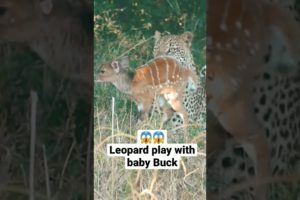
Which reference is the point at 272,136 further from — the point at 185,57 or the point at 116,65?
the point at 116,65

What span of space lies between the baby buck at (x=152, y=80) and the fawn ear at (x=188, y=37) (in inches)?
5.2

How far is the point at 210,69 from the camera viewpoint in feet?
16.6

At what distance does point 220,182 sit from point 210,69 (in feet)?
2.57

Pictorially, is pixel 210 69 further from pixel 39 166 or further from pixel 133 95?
pixel 39 166

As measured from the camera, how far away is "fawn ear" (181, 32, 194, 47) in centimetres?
421

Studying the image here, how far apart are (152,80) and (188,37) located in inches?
12.6

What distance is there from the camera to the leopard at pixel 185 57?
4195mm

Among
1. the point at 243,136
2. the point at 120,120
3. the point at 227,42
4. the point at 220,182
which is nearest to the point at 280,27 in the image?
the point at 227,42

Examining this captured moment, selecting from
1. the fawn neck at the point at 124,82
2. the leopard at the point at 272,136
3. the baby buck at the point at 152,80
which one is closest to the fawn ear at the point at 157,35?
the baby buck at the point at 152,80

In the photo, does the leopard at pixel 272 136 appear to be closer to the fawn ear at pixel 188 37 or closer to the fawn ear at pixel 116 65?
the fawn ear at pixel 188 37

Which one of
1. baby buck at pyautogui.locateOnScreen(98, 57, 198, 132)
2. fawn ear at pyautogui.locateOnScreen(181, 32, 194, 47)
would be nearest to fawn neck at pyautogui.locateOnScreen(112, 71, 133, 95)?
baby buck at pyautogui.locateOnScreen(98, 57, 198, 132)

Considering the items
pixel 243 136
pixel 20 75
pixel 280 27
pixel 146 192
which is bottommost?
pixel 146 192

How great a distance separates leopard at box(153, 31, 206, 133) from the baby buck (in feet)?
0.10

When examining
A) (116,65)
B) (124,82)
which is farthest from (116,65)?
(124,82)
